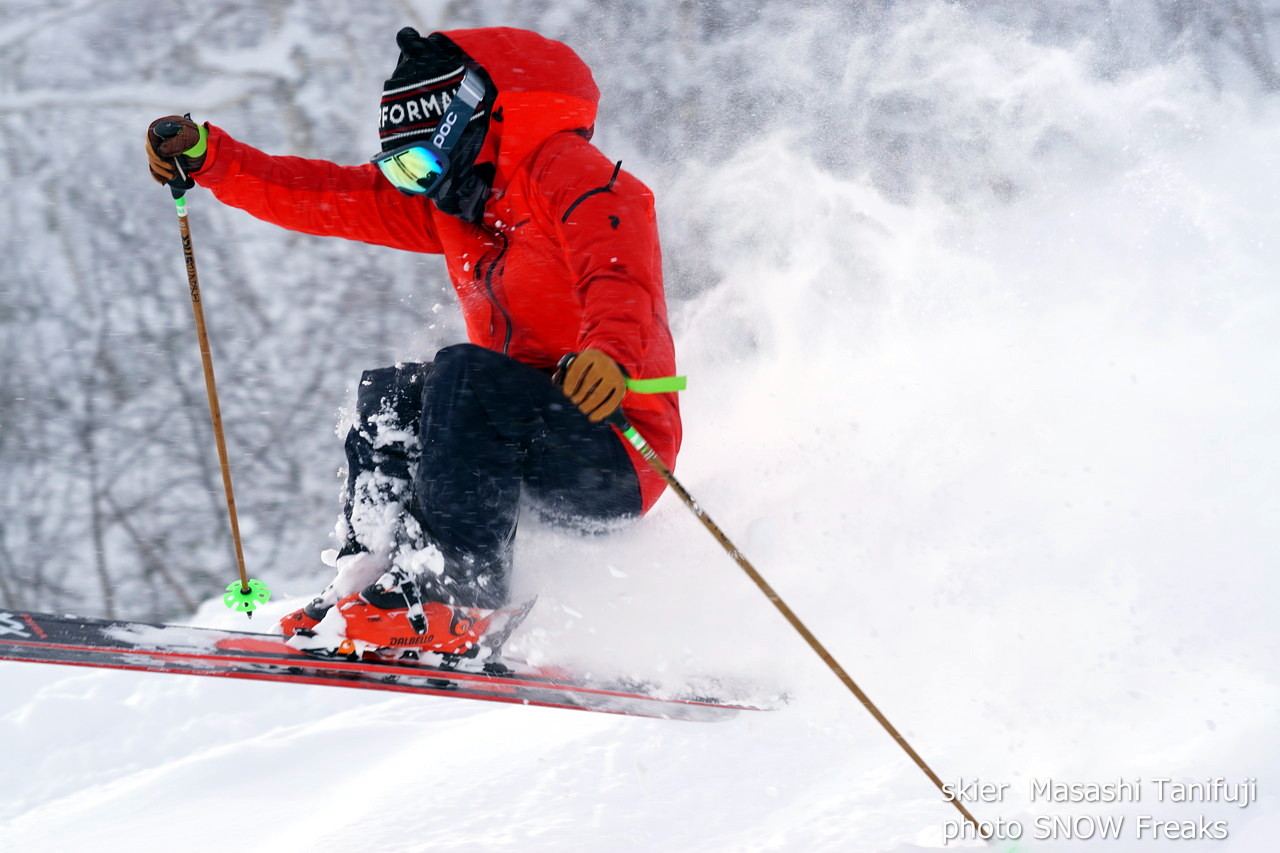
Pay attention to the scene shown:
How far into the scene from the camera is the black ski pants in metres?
2.00

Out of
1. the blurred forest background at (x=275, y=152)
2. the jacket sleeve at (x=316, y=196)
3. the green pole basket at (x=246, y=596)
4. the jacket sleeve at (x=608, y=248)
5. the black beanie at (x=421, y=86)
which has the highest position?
the blurred forest background at (x=275, y=152)

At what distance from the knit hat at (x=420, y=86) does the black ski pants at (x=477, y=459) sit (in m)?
0.56

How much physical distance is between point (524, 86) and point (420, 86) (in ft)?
0.84

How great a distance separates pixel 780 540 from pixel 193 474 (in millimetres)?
6834

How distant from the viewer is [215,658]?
2.25 metres

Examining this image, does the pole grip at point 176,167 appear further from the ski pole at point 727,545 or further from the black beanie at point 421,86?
the ski pole at point 727,545

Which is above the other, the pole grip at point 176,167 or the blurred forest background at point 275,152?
the blurred forest background at point 275,152

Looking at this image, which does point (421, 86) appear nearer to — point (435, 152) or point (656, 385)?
point (435, 152)

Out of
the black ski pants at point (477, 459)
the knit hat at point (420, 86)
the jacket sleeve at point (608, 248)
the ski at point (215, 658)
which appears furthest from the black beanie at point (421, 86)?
the ski at point (215, 658)

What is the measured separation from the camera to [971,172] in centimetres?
519

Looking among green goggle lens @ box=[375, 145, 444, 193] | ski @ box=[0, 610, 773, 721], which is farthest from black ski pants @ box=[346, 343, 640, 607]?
green goggle lens @ box=[375, 145, 444, 193]

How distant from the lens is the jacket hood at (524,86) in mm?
2072

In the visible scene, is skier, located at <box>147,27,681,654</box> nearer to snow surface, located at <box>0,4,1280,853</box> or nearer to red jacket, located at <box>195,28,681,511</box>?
red jacket, located at <box>195,28,681,511</box>

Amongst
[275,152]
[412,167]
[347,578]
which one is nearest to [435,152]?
[412,167]
